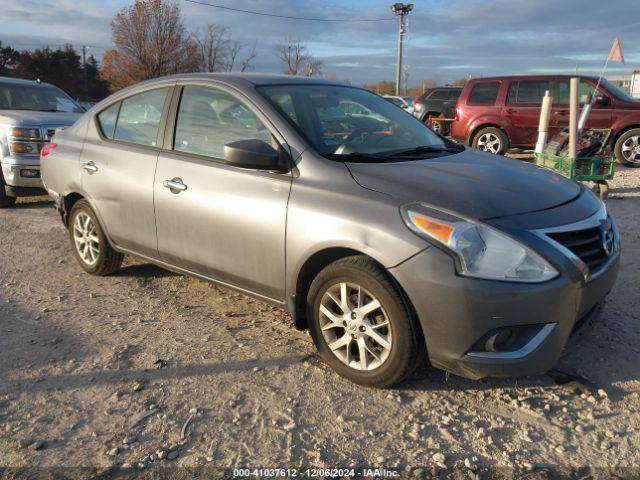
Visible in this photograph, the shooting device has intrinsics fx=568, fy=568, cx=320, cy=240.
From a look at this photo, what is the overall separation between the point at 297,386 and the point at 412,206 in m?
1.18

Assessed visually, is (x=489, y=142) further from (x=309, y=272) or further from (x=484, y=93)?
(x=309, y=272)

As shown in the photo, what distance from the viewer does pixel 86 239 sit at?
16.3ft

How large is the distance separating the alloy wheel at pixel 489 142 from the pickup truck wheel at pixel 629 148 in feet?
7.48

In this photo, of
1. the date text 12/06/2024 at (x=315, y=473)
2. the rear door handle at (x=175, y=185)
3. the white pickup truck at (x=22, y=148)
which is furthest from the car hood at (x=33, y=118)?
the date text 12/06/2024 at (x=315, y=473)

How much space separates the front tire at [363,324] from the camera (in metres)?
2.88

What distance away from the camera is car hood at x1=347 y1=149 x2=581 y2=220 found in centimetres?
291

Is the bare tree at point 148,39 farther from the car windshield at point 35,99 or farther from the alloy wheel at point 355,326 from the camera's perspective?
the alloy wheel at point 355,326

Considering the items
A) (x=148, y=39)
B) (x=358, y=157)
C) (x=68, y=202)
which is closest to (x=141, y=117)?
(x=68, y=202)

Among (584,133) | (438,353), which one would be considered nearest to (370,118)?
(438,353)

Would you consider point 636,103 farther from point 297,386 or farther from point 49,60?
point 49,60

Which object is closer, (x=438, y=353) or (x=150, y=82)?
(x=438, y=353)

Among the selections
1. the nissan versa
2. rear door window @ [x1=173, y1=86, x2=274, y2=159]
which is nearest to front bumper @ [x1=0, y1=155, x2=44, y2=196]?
the nissan versa

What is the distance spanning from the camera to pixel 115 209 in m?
4.41

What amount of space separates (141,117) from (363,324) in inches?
99.8
